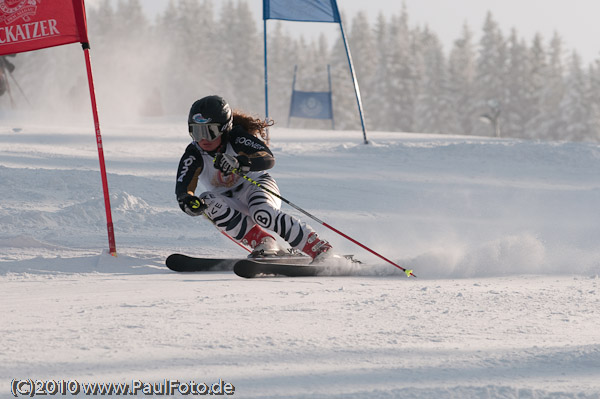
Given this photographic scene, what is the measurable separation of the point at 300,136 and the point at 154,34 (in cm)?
5418

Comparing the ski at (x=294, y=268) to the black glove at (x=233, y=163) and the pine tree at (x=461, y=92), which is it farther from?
the pine tree at (x=461, y=92)

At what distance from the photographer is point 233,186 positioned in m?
4.85

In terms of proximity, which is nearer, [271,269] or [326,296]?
[326,296]

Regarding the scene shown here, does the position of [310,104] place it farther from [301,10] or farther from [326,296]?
[326,296]

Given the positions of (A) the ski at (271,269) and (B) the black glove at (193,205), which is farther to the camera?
(B) the black glove at (193,205)

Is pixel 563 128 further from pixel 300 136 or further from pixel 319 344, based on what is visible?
pixel 319 344

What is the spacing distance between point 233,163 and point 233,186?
0.31m

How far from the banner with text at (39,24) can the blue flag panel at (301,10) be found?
692cm

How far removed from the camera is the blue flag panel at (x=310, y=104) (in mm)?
23578

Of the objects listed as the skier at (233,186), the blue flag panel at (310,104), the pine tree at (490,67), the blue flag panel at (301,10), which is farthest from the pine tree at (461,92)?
the skier at (233,186)

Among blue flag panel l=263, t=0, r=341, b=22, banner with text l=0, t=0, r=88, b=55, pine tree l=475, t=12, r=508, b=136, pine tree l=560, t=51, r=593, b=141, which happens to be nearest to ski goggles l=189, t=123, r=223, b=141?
banner with text l=0, t=0, r=88, b=55

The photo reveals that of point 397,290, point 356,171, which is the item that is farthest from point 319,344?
point 356,171

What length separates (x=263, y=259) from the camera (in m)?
4.54

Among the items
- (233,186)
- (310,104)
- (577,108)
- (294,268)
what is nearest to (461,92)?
(577,108)
